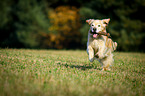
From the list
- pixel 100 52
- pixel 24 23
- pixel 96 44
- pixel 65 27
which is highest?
pixel 24 23

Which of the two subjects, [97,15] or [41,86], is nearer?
[41,86]

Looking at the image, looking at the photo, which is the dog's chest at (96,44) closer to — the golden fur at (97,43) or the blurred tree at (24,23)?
the golden fur at (97,43)

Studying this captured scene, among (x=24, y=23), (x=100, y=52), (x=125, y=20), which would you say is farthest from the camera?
(x=24, y=23)

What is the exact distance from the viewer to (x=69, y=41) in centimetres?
3038

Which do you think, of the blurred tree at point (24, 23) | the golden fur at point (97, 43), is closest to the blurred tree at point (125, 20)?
the blurred tree at point (24, 23)

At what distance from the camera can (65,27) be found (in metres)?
29.1

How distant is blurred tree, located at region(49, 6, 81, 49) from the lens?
29328 millimetres

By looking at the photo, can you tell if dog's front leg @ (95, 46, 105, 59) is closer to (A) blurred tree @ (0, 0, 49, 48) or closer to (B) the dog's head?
(B) the dog's head

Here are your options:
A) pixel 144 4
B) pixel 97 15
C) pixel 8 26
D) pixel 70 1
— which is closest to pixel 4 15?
pixel 8 26

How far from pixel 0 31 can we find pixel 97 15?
798 inches

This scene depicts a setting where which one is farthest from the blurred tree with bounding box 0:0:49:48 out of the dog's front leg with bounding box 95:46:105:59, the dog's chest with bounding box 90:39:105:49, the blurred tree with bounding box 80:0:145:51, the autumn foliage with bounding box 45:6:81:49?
the dog's front leg with bounding box 95:46:105:59

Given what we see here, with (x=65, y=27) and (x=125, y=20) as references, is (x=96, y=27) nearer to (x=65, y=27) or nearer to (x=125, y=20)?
(x=125, y=20)

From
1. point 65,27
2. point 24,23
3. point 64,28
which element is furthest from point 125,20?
point 24,23

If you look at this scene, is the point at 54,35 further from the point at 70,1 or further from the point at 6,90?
the point at 6,90
